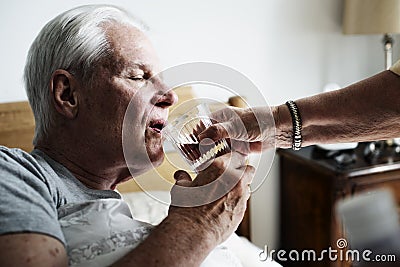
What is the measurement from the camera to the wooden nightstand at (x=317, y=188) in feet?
7.37

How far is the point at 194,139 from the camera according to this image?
1.03m

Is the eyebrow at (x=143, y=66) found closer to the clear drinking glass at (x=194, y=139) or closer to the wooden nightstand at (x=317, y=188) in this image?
the clear drinking glass at (x=194, y=139)

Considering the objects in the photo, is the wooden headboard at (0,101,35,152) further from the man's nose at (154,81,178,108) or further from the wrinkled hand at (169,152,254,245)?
the wrinkled hand at (169,152,254,245)

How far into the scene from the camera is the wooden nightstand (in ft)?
7.37

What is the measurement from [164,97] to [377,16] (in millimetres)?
1581

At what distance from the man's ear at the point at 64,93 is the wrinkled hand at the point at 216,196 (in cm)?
27

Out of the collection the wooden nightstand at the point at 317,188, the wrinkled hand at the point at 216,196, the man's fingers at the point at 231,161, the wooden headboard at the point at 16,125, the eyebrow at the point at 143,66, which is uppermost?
the eyebrow at the point at 143,66

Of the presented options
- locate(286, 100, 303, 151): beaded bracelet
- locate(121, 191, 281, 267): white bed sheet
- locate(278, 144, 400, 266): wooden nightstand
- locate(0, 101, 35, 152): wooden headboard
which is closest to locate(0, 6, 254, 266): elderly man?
locate(286, 100, 303, 151): beaded bracelet

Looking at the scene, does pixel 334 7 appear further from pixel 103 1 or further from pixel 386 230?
pixel 386 230

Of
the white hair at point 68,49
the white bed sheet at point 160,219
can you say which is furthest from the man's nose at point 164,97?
the white bed sheet at point 160,219

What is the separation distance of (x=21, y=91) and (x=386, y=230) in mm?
1926

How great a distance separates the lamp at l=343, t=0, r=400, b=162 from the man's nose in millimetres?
1504

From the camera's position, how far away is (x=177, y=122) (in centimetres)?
104

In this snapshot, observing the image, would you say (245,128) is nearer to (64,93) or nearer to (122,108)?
(122,108)
